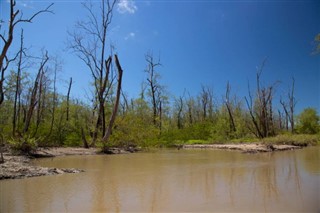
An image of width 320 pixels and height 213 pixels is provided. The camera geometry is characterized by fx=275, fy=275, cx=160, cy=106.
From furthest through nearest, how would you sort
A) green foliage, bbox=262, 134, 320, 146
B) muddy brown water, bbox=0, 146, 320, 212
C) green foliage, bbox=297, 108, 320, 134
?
Answer: green foliage, bbox=297, 108, 320, 134
green foliage, bbox=262, 134, 320, 146
muddy brown water, bbox=0, 146, 320, 212

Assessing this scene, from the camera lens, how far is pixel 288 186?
5.85 meters

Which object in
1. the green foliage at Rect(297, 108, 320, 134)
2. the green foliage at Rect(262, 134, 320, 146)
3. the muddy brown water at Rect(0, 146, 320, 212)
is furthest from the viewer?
the green foliage at Rect(297, 108, 320, 134)

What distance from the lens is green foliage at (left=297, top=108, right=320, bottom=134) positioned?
37.0m

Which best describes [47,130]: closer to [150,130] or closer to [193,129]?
[150,130]

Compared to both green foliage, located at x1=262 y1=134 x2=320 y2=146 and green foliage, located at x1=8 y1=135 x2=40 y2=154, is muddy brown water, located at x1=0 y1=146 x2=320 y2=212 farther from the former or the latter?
green foliage, located at x1=262 y1=134 x2=320 y2=146

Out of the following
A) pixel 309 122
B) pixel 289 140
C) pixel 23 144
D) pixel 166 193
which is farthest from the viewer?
pixel 309 122

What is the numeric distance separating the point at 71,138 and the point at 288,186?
55.7 feet

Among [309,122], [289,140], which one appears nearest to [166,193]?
[289,140]

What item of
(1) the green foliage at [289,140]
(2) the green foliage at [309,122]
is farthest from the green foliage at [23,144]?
(2) the green foliage at [309,122]

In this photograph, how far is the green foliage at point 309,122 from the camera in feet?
121

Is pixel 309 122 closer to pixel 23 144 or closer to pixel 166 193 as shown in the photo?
pixel 23 144

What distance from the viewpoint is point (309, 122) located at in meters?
37.6

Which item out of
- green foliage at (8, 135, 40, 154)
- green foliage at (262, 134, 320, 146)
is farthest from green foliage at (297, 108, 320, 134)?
green foliage at (8, 135, 40, 154)

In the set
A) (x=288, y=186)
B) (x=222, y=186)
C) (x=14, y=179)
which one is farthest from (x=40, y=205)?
(x=288, y=186)
